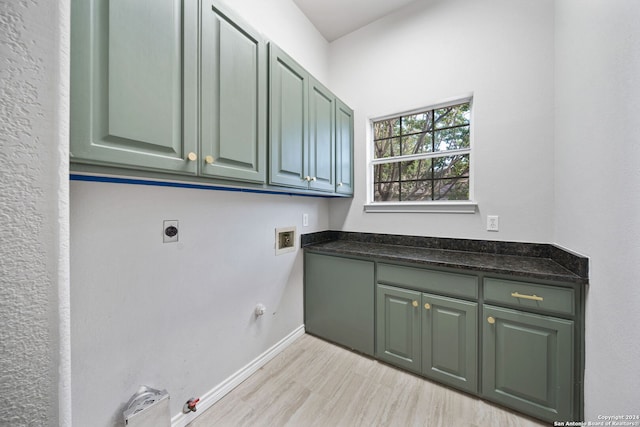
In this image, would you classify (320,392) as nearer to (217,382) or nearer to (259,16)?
(217,382)

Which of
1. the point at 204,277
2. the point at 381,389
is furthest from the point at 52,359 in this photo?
the point at 381,389

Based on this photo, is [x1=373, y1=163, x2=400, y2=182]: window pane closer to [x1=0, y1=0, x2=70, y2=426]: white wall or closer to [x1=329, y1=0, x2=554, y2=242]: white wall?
[x1=329, y1=0, x2=554, y2=242]: white wall

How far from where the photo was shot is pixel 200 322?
140 centimetres

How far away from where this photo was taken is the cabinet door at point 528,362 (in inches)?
49.6

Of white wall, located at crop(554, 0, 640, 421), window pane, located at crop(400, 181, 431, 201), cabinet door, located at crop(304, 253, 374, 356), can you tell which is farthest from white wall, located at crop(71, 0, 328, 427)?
white wall, located at crop(554, 0, 640, 421)

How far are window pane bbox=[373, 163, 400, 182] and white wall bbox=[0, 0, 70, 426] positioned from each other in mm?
2276

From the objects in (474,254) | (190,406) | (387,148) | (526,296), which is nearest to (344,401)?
(190,406)

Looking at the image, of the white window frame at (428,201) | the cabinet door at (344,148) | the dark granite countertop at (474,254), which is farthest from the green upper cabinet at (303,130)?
the dark granite countertop at (474,254)

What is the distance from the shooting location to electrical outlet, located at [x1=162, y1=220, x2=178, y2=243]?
1.23 metres

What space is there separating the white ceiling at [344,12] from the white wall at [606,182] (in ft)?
4.40

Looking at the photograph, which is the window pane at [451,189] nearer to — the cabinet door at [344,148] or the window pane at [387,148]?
the window pane at [387,148]

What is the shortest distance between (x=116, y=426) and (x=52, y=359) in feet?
3.69

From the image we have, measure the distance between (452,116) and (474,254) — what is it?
1.19 meters

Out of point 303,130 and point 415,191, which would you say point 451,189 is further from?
point 303,130
